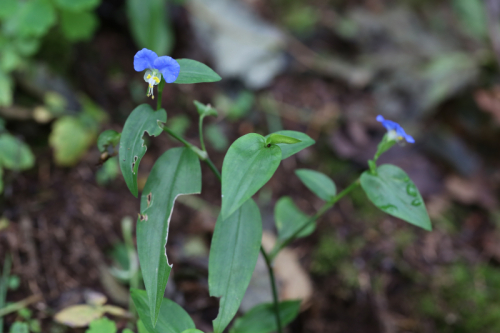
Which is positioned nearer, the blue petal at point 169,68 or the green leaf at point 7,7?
the blue petal at point 169,68

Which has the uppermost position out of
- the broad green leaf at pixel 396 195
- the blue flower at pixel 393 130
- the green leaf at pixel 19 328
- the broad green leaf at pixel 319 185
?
the blue flower at pixel 393 130

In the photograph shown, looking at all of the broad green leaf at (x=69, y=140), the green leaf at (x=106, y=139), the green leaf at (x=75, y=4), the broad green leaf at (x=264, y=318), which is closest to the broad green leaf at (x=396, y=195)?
the broad green leaf at (x=264, y=318)

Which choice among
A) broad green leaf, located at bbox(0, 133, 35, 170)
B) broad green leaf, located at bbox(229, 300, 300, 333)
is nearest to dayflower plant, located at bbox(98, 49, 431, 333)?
broad green leaf, located at bbox(229, 300, 300, 333)

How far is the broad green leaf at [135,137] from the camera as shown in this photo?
1298 millimetres

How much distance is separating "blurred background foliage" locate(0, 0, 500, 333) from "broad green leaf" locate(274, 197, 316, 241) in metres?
0.66

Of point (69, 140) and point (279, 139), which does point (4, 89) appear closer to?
point (69, 140)

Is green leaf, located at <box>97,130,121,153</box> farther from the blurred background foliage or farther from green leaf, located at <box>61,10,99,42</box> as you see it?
green leaf, located at <box>61,10,99,42</box>

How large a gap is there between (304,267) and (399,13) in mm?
3985

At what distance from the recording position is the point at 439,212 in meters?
3.28

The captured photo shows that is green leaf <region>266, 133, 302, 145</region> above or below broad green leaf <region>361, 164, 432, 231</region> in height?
above

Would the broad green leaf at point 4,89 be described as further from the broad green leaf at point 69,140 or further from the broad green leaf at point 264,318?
the broad green leaf at point 264,318

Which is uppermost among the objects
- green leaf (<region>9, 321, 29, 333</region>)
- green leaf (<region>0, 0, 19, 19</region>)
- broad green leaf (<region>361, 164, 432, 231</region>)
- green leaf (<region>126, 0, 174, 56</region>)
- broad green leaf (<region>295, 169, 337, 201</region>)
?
green leaf (<region>0, 0, 19, 19</region>)

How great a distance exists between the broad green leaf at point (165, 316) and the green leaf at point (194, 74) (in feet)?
2.86

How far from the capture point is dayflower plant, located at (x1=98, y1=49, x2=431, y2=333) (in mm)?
1304
